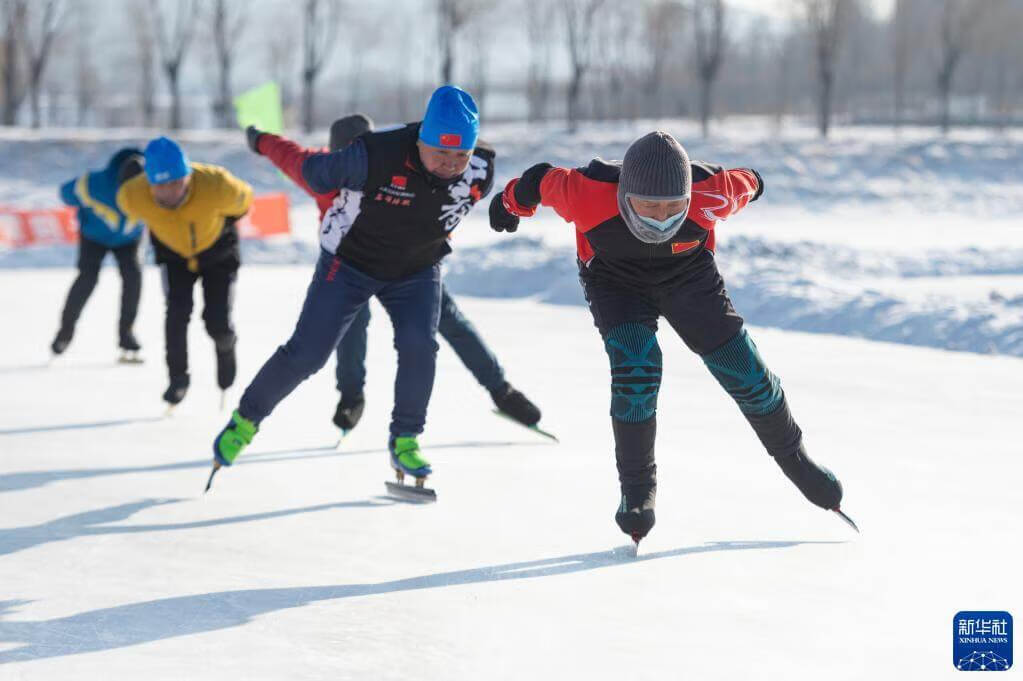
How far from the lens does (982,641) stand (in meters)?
2.89

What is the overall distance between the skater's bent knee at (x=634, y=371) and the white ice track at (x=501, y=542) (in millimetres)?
475

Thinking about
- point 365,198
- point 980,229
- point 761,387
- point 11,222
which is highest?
point 365,198

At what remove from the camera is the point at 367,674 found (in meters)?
2.74

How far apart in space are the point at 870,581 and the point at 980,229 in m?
17.1

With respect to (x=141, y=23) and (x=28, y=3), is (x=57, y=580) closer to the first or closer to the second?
(x=28, y=3)

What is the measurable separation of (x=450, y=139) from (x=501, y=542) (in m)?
1.42

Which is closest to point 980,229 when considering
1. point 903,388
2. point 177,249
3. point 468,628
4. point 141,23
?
point 903,388

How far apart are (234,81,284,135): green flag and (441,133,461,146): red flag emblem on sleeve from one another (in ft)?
3.94

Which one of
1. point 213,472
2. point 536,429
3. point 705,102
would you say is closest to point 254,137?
point 213,472

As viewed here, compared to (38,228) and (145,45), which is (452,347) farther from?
(145,45)

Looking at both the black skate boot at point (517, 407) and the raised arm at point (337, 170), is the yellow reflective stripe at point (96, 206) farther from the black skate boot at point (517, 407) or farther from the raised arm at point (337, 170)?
the raised arm at point (337, 170)

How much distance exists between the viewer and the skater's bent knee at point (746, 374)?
3.68 m

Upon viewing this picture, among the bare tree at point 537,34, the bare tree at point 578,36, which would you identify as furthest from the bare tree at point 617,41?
the bare tree at point 578,36

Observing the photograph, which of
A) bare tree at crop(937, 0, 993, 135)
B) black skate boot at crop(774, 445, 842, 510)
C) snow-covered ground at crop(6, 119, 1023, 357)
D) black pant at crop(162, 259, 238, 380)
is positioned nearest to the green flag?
black pant at crop(162, 259, 238, 380)
